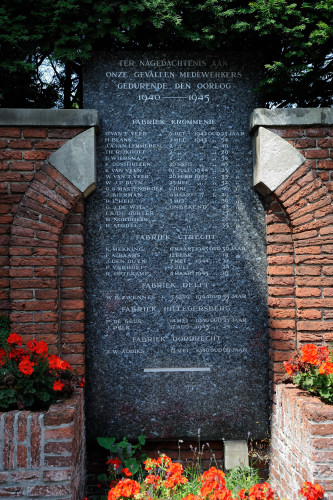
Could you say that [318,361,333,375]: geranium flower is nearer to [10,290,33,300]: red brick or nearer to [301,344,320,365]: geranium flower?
[301,344,320,365]: geranium flower

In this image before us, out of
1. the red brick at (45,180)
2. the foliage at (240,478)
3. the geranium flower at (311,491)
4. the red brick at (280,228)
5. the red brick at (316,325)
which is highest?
the red brick at (45,180)

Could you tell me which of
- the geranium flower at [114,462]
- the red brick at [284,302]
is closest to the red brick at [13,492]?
the geranium flower at [114,462]

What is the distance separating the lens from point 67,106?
3.97 metres

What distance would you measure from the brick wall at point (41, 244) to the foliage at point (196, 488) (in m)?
0.97

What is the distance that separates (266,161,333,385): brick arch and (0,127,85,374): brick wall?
1581 millimetres

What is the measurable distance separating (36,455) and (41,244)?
1.49 m

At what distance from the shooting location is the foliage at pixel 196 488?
8.15ft

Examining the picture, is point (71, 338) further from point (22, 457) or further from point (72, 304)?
point (22, 457)

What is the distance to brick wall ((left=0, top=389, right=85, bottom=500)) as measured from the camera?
2.53m

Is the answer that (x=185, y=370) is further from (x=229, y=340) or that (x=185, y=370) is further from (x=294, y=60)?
(x=294, y=60)

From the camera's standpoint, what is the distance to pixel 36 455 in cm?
255

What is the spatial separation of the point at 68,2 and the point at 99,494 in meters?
3.88

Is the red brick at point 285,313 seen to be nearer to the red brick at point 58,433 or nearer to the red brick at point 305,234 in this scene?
the red brick at point 305,234

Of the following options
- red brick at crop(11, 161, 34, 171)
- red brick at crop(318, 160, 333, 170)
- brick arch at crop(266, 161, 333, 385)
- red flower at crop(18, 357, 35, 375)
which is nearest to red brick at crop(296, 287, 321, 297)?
brick arch at crop(266, 161, 333, 385)
